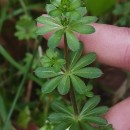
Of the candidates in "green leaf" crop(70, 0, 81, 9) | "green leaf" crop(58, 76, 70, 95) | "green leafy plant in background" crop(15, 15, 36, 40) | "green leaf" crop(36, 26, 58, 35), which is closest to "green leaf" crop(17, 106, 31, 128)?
"green leafy plant in background" crop(15, 15, 36, 40)

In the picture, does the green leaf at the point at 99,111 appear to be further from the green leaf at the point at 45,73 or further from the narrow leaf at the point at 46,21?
the narrow leaf at the point at 46,21

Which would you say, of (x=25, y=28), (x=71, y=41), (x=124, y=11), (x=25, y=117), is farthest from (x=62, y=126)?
(x=124, y=11)

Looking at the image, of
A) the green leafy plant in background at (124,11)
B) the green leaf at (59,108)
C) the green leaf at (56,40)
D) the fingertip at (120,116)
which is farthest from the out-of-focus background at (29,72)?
the green leaf at (56,40)

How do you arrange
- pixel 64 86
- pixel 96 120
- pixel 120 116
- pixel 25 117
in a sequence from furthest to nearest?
pixel 25 117 < pixel 120 116 < pixel 96 120 < pixel 64 86

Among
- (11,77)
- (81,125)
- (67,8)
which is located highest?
(67,8)

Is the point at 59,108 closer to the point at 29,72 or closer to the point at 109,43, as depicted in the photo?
the point at 109,43

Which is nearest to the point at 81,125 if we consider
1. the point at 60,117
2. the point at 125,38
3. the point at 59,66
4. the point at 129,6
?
the point at 60,117

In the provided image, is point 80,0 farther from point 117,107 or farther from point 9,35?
point 9,35
